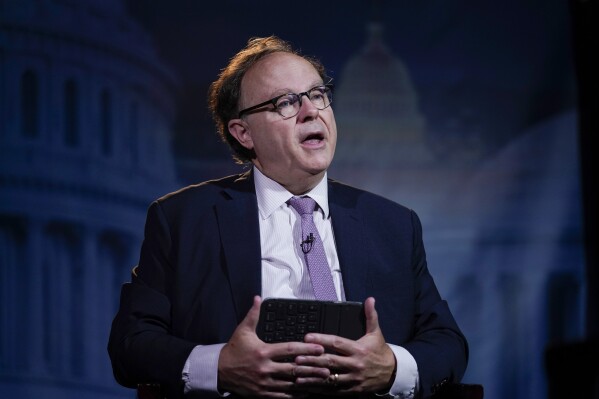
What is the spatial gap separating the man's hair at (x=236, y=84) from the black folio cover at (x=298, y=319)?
2.02 ft

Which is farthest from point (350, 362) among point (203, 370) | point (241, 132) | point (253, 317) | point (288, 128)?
point (241, 132)

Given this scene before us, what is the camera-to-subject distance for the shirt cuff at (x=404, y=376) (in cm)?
211

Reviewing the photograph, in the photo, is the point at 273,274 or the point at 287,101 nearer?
the point at 273,274

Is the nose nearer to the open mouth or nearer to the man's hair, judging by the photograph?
the open mouth

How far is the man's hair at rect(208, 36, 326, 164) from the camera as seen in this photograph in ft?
8.26

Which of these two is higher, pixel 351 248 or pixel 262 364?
pixel 351 248

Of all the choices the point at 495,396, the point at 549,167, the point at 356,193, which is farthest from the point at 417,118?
the point at 356,193

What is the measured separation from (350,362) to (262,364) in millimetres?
194

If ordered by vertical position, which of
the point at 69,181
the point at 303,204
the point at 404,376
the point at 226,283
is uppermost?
the point at 69,181

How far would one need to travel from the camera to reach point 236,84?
2.53 metres

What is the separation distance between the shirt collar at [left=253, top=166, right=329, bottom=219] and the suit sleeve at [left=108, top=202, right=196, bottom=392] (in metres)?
0.26

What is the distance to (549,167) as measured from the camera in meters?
4.02

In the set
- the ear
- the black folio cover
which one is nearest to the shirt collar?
the ear

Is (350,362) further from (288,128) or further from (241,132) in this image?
(241,132)
